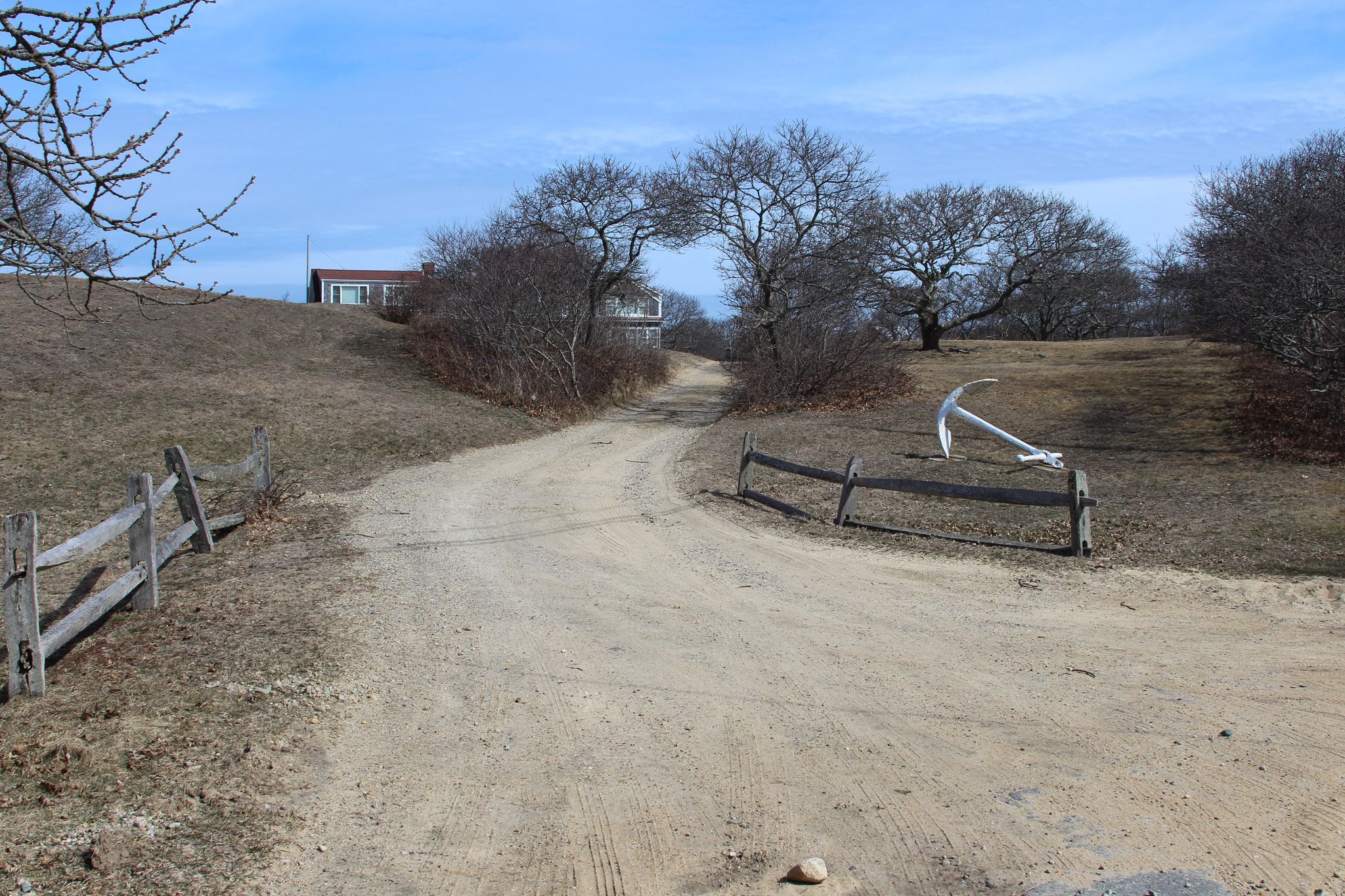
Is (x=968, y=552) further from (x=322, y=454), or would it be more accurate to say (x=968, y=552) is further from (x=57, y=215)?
(x=322, y=454)

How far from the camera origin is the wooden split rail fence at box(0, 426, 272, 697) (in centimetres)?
563

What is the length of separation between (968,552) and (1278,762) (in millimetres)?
5574

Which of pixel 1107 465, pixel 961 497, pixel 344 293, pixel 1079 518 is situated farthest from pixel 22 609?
pixel 344 293

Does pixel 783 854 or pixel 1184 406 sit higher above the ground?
pixel 1184 406

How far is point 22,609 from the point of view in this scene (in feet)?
18.6

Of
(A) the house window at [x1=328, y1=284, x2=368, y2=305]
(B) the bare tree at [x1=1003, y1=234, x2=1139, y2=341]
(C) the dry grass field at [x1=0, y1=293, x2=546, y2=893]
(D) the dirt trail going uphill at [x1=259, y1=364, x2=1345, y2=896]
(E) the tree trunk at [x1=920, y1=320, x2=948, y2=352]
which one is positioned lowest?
(D) the dirt trail going uphill at [x1=259, y1=364, x2=1345, y2=896]

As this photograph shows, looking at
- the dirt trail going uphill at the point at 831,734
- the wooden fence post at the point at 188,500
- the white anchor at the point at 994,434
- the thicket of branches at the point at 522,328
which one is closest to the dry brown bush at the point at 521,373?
the thicket of branches at the point at 522,328

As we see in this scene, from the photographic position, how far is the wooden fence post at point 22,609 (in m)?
5.57

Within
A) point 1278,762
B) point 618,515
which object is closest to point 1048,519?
point 618,515

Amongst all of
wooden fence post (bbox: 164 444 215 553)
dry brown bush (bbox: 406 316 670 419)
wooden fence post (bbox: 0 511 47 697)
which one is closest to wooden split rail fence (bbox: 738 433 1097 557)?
wooden fence post (bbox: 164 444 215 553)

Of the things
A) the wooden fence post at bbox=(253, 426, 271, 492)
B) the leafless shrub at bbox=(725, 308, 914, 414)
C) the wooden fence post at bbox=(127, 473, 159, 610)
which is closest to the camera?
the wooden fence post at bbox=(127, 473, 159, 610)

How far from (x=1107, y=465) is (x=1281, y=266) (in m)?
6.30

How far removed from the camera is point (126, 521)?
24.1ft

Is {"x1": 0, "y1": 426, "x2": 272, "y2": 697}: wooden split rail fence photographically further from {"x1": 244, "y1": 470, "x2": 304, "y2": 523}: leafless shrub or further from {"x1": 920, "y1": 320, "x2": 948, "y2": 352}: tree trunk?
{"x1": 920, "y1": 320, "x2": 948, "y2": 352}: tree trunk
